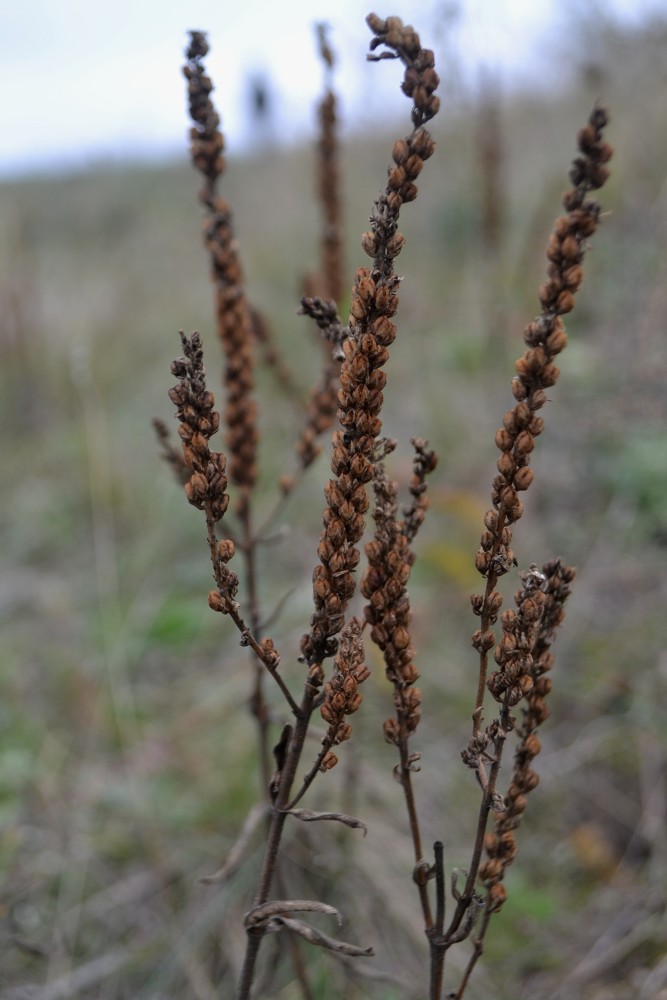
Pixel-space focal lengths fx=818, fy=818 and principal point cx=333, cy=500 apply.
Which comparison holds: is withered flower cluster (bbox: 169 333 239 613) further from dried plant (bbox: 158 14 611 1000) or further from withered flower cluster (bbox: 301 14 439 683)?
withered flower cluster (bbox: 301 14 439 683)

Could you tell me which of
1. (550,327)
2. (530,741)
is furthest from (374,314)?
(530,741)

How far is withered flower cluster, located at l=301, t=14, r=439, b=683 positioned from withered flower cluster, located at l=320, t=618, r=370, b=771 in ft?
0.26

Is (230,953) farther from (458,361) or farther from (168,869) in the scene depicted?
(458,361)

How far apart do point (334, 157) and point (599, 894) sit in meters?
1.82

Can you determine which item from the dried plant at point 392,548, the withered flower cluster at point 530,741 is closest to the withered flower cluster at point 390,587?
the dried plant at point 392,548

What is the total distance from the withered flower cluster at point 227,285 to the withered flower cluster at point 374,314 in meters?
0.46

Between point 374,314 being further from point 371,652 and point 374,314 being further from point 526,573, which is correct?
point 371,652

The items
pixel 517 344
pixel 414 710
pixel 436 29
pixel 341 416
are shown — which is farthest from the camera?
pixel 517 344

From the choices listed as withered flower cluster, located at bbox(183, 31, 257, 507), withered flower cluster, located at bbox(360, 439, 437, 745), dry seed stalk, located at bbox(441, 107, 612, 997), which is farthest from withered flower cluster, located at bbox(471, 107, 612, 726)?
withered flower cluster, located at bbox(183, 31, 257, 507)

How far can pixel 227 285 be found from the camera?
125 cm

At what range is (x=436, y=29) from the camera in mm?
3291

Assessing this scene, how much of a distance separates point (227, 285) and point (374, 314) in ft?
1.93

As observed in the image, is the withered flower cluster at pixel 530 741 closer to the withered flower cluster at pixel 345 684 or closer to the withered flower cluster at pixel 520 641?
the withered flower cluster at pixel 520 641

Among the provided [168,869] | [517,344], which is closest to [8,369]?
[517,344]
